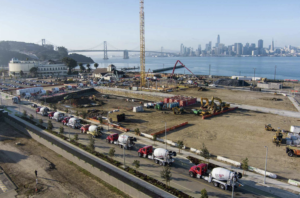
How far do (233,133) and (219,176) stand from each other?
41.6 ft

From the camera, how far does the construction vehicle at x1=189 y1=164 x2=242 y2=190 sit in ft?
47.4

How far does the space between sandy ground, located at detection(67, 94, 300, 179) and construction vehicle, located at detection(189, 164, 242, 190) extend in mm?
4824

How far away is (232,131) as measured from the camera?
27094 millimetres

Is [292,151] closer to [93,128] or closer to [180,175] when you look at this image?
[180,175]

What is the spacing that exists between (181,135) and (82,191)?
1404 centimetres

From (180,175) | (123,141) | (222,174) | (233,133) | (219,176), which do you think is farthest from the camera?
(233,133)

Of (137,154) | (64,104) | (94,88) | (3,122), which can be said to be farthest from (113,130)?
(94,88)

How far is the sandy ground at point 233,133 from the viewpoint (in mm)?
19141

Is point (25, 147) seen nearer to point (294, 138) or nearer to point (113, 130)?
point (113, 130)

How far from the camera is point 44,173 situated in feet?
57.1

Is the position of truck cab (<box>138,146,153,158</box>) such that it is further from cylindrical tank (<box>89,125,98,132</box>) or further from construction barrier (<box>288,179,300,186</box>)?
construction barrier (<box>288,179,300,186</box>)

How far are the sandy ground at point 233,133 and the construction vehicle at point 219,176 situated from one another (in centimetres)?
482

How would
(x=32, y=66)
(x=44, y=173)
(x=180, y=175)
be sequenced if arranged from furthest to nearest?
(x=32, y=66) < (x=44, y=173) < (x=180, y=175)

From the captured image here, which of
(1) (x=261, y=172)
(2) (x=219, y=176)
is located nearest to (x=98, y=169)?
(2) (x=219, y=176)
